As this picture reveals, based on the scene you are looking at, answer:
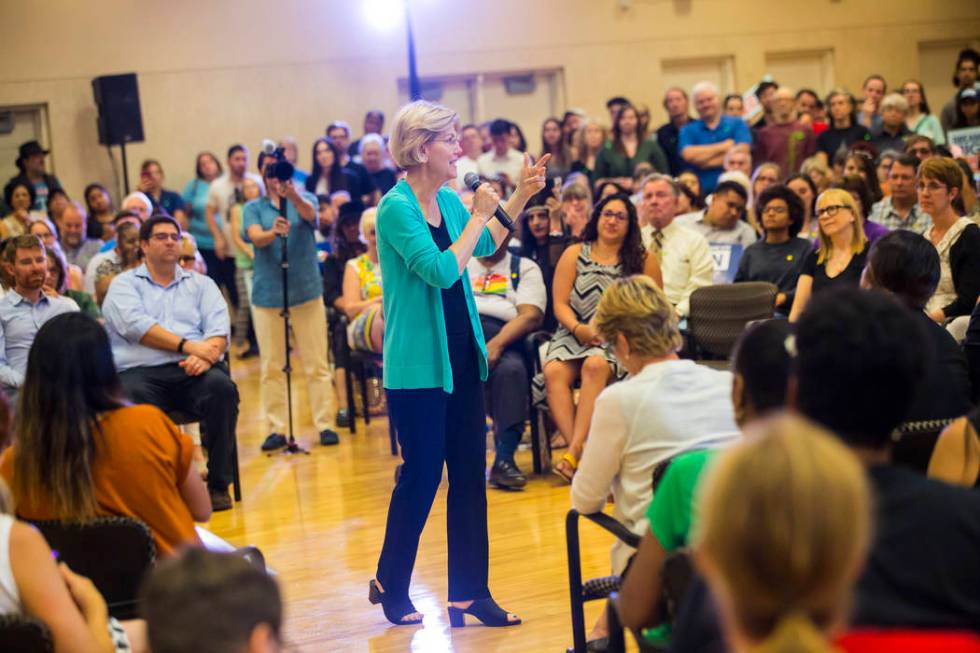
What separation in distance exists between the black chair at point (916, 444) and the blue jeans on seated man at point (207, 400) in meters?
3.50

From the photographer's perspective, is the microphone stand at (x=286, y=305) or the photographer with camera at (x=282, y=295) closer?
the microphone stand at (x=286, y=305)

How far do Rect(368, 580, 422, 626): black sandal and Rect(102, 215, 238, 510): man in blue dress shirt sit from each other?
186 cm

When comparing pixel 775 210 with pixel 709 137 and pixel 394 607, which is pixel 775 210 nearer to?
pixel 709 137

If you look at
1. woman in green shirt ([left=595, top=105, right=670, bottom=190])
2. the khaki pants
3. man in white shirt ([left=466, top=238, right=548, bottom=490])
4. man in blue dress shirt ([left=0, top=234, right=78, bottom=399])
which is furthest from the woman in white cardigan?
woman in green shirt ([left=595, top=105, right=670, bottom=190])

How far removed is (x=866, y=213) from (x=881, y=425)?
4775 millimetres

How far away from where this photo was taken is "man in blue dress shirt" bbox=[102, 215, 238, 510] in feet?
17.4

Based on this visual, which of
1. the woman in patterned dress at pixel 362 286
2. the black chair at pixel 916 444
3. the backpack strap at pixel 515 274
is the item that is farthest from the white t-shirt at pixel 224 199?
the black chair at pixel 916 444

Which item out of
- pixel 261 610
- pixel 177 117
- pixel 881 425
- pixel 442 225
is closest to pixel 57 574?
pixel 261 610

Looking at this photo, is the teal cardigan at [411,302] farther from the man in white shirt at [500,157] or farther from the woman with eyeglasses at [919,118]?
the woman with eyeglasses at [919,118]

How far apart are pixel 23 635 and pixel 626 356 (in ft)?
4.89

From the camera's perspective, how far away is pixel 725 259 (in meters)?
6.49

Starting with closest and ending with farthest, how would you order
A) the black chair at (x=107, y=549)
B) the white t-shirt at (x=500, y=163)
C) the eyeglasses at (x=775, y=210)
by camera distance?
the black chair at (x=107, y=549)
the eyeglasses at (x=775, y=210)
the white t-shirt at (x=500, y=163)

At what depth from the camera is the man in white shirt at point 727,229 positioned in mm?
6492

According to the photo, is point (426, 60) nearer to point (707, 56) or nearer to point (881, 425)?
point (707, 56)
